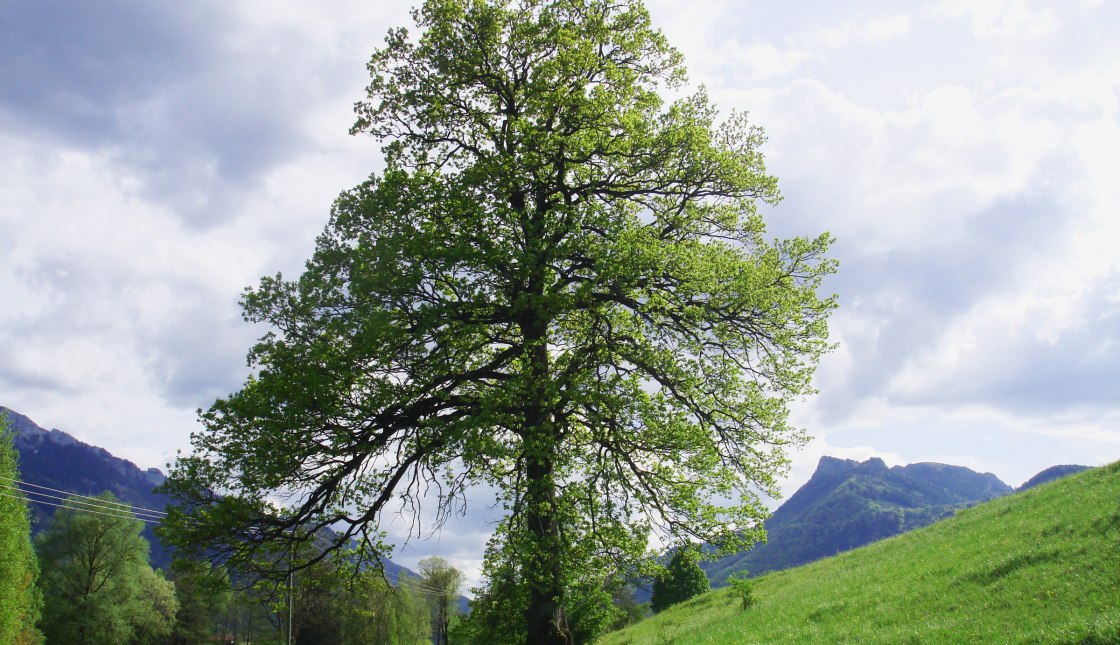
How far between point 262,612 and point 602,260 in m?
96.5

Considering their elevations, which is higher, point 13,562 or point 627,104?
point 627,104

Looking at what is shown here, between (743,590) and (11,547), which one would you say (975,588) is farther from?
(11,547)

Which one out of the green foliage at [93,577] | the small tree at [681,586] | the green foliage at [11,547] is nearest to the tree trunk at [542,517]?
the green foliage at [11,547]

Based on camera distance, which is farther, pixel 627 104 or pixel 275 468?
A: pixel 627 104

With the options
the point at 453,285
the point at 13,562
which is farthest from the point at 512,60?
the point at 13,562

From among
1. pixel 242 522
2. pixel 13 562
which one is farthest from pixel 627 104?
pixel 13 562

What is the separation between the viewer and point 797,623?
760 inches

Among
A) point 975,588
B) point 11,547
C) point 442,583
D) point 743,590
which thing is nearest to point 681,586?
point 743,590

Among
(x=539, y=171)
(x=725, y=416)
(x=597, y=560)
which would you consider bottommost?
(x=597, y=560)

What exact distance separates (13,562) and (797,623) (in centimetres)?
4376

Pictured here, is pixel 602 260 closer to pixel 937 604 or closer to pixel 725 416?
pixel 725 416

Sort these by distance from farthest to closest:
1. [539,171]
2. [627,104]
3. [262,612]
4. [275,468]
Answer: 1. [262,612]
2. [627,104]
3. [539,171]
4. [275,468]

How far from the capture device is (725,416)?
17562 mm

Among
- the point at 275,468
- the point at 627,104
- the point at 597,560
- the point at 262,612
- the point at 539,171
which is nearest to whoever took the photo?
the point at 275,468
